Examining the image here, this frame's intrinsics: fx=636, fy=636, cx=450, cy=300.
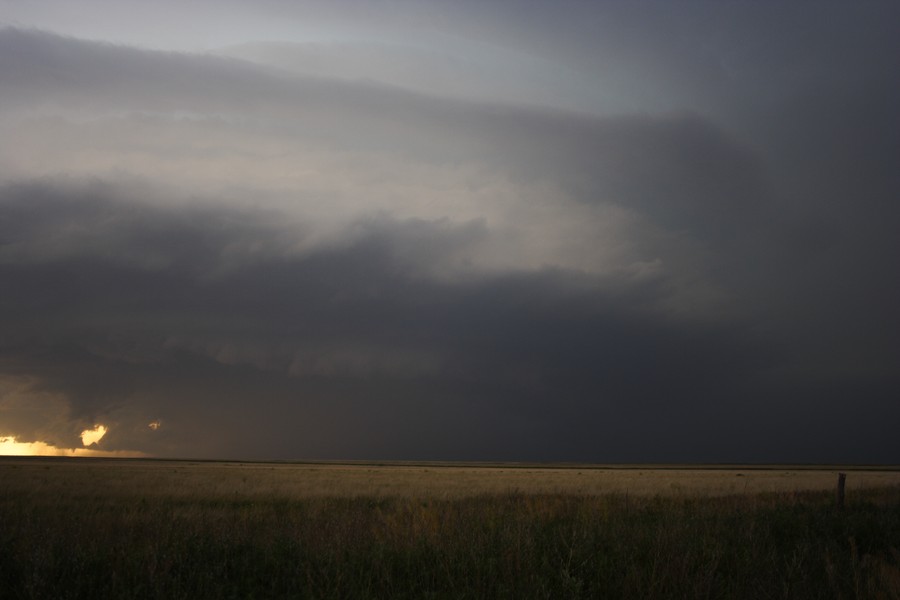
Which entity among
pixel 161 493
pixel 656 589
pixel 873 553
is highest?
pixel 656 589

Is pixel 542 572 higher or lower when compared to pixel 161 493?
higher

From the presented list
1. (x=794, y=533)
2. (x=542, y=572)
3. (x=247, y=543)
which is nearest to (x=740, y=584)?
(x=542, y=572)

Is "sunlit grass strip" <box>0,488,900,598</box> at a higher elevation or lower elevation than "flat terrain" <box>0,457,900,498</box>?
higher

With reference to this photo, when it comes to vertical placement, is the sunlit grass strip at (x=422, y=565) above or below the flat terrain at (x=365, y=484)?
above

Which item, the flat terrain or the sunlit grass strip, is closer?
the sunlit grass strip

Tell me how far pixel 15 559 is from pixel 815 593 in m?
11.0

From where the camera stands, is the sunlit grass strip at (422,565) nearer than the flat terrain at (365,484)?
Yes

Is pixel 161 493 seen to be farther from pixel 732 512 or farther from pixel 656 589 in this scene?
pixel 656 589

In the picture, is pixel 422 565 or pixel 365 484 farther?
pixel 365 484

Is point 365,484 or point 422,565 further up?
point 422,565

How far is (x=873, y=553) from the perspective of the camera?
13117 mm

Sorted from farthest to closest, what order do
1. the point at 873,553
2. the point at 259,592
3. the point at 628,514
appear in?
the point at 628,514
the point at 873,553
the point at 259,592

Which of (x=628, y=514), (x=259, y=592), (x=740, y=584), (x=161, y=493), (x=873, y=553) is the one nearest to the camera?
(x=259, y=592)

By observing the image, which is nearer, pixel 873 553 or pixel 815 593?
pixel 815 593
